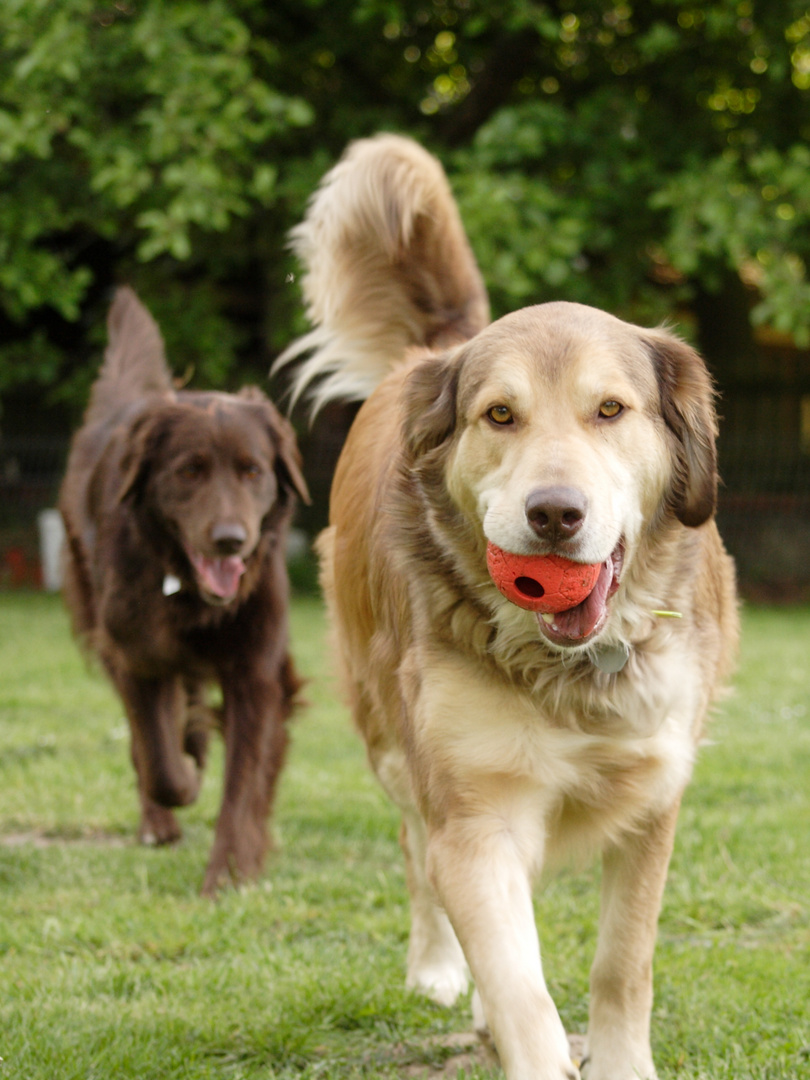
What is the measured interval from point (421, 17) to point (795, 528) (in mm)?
7369

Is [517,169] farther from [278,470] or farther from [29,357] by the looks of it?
[278,470]

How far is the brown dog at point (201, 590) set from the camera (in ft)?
14.5

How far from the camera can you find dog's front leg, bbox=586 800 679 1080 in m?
2.72

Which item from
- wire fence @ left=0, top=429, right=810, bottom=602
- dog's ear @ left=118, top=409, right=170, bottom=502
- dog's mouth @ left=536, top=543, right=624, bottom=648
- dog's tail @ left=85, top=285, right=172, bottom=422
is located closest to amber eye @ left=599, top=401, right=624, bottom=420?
dog's mouth @ left=536, top=543, right=624, bottom=648

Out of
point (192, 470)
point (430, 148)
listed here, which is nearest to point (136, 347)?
point (192, 470)

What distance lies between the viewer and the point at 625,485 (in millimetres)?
2457

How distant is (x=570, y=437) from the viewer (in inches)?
94.7

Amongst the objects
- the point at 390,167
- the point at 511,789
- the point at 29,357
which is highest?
the point at 390,167

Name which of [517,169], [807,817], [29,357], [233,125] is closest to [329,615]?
[807,817]

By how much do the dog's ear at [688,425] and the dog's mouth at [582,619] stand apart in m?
0.33

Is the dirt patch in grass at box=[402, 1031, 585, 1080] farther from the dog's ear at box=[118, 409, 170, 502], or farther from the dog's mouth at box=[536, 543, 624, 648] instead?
the dog's ear at box=[118, 409, 170, 502]

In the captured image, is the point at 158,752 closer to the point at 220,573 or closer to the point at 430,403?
the point at 220,573

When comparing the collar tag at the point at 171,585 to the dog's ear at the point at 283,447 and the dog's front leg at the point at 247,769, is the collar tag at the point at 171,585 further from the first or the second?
the dog's ear at the point at 283,447

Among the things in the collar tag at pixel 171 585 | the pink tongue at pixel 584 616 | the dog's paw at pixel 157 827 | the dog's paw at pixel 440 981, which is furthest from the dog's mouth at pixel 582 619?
the dog's paw at pixel 157 827
